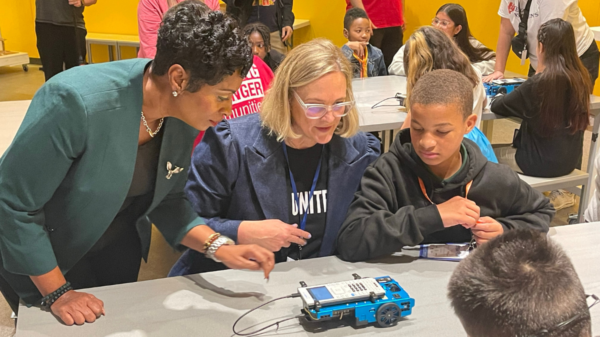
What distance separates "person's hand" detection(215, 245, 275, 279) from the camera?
1530 mm

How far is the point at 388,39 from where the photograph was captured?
6426mm

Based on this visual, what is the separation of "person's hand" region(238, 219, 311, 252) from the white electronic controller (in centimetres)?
21

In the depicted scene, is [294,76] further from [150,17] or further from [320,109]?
[150,17]

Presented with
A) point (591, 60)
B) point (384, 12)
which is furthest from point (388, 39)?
point (591, 60)

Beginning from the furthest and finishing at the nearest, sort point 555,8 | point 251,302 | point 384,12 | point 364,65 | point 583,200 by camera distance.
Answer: point 384,12 < point 364,65 < point 555,8 < point 583,200 < point 251,302

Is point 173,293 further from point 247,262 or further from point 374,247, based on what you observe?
point 374,247

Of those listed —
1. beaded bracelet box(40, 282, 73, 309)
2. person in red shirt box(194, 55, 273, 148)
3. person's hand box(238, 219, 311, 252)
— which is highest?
person in red shirt box(194, 55, 273, 148)

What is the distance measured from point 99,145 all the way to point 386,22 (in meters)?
5.39

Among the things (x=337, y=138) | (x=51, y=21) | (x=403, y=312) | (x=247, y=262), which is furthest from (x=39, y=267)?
(x=51, y=21)

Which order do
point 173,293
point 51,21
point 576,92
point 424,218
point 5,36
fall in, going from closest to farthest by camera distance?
point 173,293
point 424,218
point 576,92
point 51,21
point 5,36

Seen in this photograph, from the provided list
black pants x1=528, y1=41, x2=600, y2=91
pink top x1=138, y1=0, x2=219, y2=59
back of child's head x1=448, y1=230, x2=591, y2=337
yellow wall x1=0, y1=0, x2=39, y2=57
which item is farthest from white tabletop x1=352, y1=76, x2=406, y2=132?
yellow wall x1=0, y1=0, x2=39, y2=57

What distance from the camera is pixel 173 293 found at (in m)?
1.53

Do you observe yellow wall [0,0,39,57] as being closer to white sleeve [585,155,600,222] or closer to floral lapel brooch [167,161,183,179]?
floral lapel brooch [167,161,183,179]

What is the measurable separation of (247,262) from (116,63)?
63 cm
